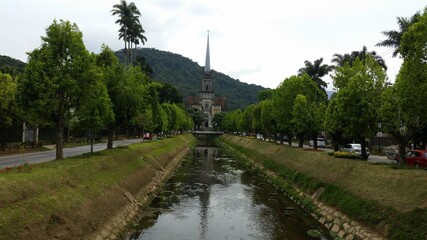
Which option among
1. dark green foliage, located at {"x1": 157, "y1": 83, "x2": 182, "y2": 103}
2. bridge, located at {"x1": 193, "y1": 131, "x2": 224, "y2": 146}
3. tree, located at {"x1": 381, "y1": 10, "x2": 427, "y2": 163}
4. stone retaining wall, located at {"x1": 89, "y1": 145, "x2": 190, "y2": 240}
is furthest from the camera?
bridge, located at {"x1": 193, "y1": 131, "x2": 224, "y2": 146}

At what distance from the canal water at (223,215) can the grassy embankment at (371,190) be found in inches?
92.9

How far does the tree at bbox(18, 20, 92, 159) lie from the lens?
1021 inches

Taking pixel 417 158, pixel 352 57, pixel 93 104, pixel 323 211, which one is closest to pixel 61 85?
pixel 93 104

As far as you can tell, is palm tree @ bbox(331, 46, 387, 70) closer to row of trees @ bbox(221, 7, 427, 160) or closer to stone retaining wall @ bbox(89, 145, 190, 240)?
row of trees @ bbox(221, 7, 427, 160)

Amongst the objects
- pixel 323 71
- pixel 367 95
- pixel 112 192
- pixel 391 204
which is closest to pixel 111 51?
pixel 112 192

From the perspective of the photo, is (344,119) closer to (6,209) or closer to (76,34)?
(76,34)

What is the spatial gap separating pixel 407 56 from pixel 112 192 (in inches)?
862

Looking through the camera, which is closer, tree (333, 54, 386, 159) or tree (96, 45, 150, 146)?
tree (333, 54, 386, 159)

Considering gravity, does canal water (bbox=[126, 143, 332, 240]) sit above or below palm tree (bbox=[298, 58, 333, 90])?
below

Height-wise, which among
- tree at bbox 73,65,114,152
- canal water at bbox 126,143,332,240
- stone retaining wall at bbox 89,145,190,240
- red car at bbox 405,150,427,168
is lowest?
canal water at bbox 126,143,332,240

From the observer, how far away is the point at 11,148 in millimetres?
49469

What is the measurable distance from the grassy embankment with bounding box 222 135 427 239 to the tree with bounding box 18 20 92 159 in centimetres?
2016

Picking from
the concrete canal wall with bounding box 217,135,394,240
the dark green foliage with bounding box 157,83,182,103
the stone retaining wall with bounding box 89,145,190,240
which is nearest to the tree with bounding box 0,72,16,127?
the stone retaining wall with bounding box 89,145,190,240

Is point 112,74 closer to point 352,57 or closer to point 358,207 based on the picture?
point 358,207
